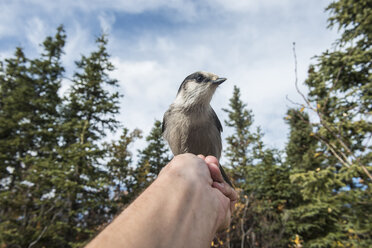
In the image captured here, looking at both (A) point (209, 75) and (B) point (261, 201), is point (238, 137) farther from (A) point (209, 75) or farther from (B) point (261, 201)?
(A) point (209, 75)

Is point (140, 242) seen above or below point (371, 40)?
below

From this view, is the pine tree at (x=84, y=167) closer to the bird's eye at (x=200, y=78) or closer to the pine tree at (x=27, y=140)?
the pine tree at (x=27, y=140)

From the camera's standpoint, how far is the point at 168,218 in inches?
47.6

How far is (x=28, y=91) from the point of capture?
51.2 ft

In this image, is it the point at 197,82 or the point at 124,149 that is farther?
the point at 124,149

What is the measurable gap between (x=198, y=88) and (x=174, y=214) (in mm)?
1850

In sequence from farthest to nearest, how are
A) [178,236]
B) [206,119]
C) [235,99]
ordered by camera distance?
1. [235,99]
2. [206,119]
3. [178,236]

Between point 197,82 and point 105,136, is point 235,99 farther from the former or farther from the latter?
point 197,82

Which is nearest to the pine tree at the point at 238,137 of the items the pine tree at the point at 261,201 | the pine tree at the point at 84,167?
the pine tree at the point at 261,201

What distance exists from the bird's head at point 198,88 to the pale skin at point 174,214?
103 centimetres

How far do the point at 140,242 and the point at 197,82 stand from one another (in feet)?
7.29

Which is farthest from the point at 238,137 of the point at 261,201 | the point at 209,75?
the point at 209,75

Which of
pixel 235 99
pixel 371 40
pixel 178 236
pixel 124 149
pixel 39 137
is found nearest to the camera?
pixel 178 236

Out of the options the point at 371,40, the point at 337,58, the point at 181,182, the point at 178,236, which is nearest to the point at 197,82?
the point at 181,182
